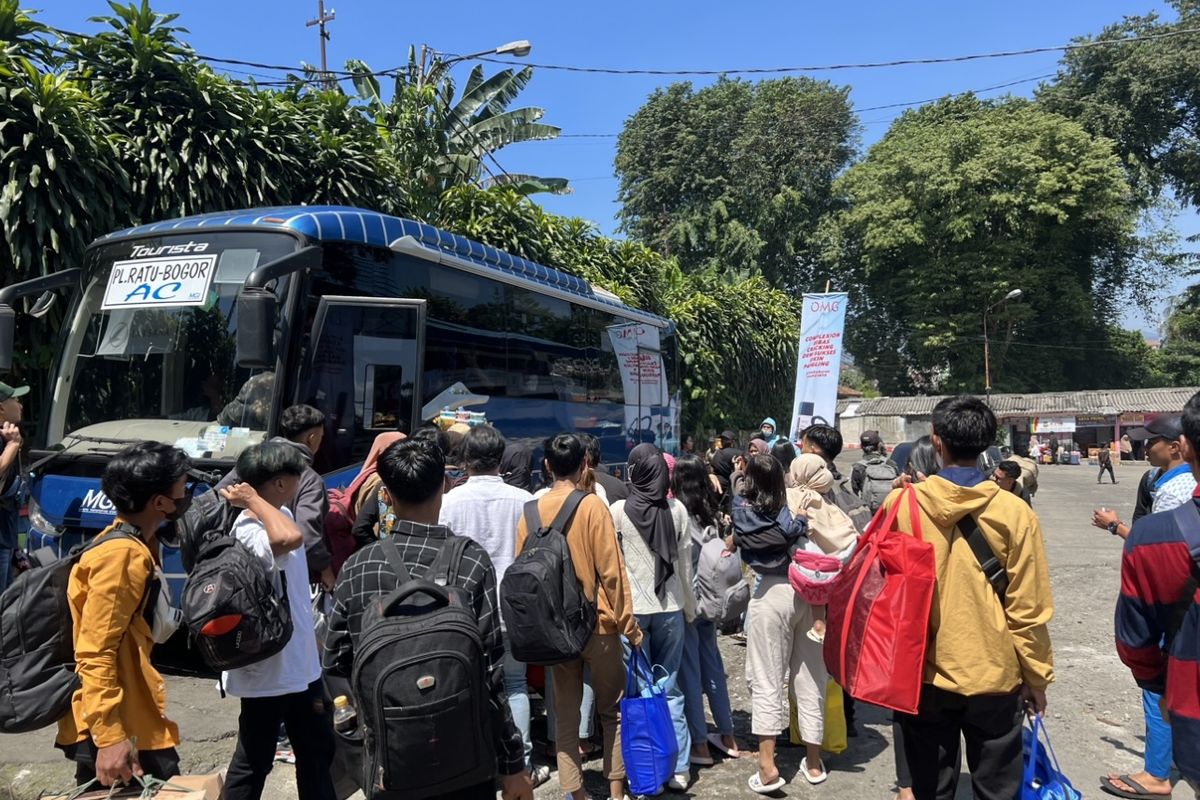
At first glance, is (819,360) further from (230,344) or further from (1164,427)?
(230,344)

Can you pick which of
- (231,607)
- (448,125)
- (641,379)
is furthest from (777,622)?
(448,125)

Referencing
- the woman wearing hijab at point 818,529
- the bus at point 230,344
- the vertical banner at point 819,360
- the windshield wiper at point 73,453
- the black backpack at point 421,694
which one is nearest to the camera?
the black backpack at point 421,694

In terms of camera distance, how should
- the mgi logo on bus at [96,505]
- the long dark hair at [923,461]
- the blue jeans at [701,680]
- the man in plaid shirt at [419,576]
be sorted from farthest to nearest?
1. the mgi logo on bus at [96,505]
2. the long dark hair at [923,461]
3. the blue jeans at [701,680]
4. the man in plaid shirt at [419,576]

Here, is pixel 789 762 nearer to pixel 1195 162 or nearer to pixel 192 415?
pixel 192 415

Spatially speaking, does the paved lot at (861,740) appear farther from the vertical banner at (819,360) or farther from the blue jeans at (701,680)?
the vertical banner at (819,360)

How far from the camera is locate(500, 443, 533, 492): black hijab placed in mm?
5086

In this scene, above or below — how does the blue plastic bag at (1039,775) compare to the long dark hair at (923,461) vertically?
below

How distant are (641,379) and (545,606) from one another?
30.4 ft

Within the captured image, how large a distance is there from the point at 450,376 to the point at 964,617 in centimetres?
529

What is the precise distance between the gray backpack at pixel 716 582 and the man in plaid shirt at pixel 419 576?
231 cm

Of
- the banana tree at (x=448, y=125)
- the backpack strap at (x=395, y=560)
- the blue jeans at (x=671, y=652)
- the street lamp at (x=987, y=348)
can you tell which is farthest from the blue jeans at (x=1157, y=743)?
the street lamp at (x=987, y=348)

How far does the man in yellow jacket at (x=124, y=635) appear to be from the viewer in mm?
2607

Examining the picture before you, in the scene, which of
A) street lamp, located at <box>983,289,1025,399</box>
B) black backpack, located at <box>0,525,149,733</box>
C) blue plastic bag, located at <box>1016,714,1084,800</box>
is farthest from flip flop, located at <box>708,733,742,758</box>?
street lamp, located at <box>983,289,1025,399</box>

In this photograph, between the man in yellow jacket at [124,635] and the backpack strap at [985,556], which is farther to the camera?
the backpack strap at [985,556]
